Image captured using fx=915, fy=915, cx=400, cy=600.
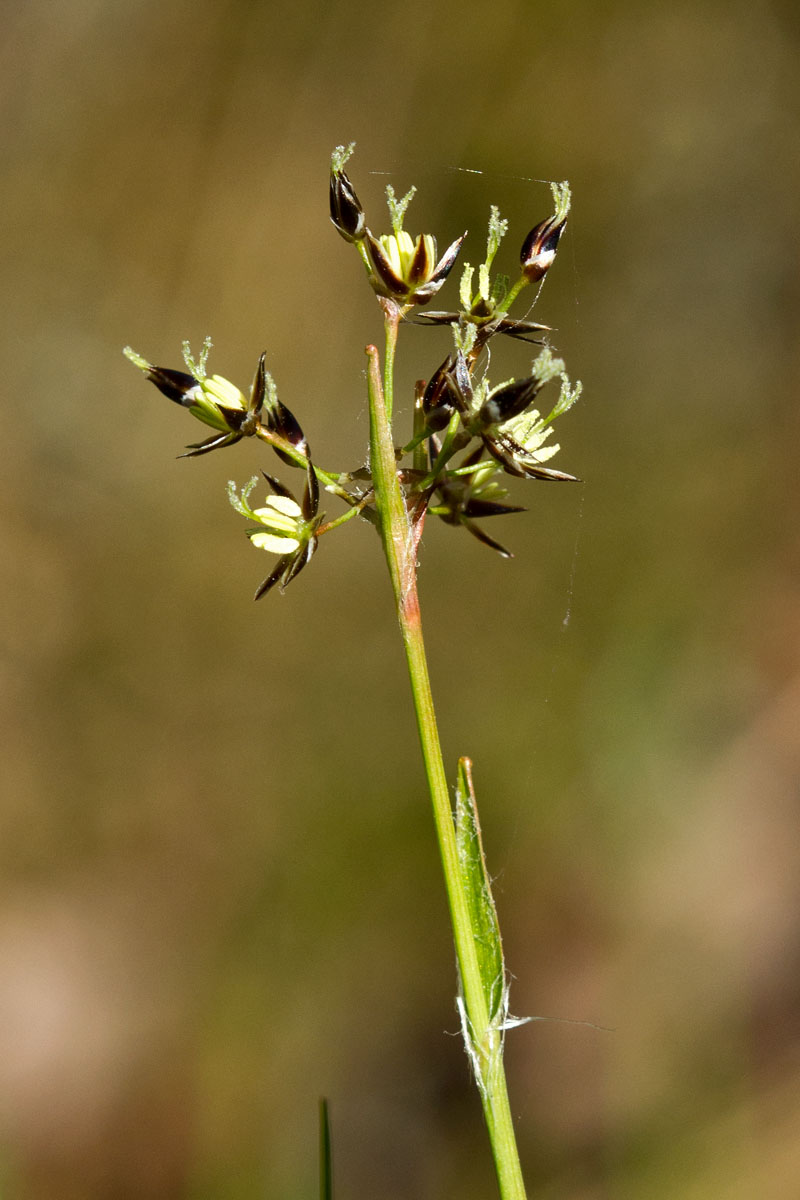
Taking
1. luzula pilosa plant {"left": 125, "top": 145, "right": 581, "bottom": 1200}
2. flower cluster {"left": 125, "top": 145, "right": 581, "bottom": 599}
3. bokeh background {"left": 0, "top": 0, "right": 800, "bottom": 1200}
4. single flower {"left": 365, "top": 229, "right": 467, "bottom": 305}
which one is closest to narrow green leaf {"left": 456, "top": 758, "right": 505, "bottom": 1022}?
luzula pilosa plant {"left": 125, "top": 145, "right": 581, "bottom": 1200}

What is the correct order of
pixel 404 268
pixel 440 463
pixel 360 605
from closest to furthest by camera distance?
pixel 440 463, pixel 404 268, pixel 360 605

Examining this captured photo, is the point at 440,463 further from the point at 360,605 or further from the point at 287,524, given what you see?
the point at 360,605

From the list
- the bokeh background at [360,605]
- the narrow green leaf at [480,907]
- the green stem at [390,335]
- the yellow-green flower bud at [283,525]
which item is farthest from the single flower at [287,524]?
the bokeh background at [360,605]

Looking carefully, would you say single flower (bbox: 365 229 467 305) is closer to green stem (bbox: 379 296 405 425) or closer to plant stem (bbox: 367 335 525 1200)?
green stem (bbox: 379 296 405 425)

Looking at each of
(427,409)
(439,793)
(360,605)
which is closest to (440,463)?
(427,409)

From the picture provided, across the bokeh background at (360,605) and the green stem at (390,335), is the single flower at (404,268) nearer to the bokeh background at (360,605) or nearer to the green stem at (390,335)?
the green stem at (390,335)

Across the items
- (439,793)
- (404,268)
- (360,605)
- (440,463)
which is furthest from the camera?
(360,605)

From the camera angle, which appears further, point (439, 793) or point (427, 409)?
point (427, 409)

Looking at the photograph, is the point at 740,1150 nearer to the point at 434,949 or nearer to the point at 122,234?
the point at 434,949
